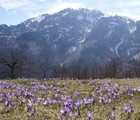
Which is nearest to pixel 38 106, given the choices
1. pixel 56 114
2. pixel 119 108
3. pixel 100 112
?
pixel 56 114

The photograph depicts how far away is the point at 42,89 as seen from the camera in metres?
16.7

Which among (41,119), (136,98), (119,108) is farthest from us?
(136,98)

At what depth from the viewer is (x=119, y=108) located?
12.2 m

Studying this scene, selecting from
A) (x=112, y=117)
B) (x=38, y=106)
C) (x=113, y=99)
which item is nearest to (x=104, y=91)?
(x=113, y=99)

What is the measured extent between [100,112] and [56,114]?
1.54 m

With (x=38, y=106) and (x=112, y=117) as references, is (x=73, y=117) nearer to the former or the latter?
(x=112, y=117)

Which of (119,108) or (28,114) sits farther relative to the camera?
(119,108)

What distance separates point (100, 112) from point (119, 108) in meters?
1.15

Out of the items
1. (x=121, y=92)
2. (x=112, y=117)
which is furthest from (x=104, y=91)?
(x=112, y=117)

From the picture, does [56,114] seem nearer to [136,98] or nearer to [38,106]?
[38,106]

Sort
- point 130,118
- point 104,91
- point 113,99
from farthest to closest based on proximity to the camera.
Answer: point 104,91
point 113,99
point 130,118

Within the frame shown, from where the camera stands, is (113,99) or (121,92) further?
(121,92)

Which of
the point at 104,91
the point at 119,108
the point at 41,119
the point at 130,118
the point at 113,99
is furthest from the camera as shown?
the point at 104,91

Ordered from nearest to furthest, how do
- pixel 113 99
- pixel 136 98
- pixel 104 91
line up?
pixel 113 99 → pixel 136 98 → pixel 104 91
